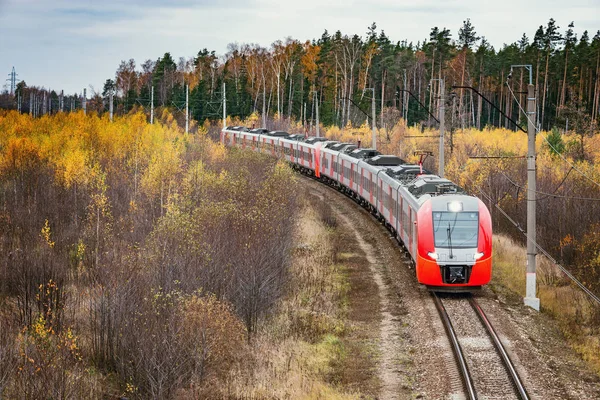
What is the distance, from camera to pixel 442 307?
22.2m

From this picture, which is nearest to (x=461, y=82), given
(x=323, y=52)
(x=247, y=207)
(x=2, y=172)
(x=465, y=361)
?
(x=323, y=52)

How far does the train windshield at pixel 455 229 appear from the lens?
22.3m

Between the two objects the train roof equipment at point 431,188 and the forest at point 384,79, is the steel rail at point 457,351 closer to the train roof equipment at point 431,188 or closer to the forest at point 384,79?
the train roof equipment at point 431,188

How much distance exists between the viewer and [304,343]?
64.8ft

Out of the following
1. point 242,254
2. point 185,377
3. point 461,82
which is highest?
point 461,82

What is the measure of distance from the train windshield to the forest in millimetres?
46717

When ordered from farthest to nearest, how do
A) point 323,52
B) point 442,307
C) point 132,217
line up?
point 323,52 → point 132,217 → point 442,307

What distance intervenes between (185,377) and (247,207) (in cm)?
1118

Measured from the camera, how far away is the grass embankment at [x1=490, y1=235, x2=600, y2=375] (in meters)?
19.8

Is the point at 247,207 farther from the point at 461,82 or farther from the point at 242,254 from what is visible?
the point at 461,82

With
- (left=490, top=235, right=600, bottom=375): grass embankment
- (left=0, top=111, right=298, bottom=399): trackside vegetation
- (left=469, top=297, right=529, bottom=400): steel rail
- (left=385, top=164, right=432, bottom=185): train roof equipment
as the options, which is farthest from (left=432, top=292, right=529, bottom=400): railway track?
(left=385, top=164, right=432, bottom=185): train roof equipment

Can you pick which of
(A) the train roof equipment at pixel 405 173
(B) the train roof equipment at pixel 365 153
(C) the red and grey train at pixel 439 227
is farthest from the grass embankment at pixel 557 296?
(B) the train roof equipment at pixel 365 153

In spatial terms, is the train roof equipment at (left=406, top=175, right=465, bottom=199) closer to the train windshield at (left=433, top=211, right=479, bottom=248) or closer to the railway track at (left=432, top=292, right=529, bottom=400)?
the train windshield at (left=433, top=211, right=479, bottom=248)

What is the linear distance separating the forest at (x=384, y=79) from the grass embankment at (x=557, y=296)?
133ft
